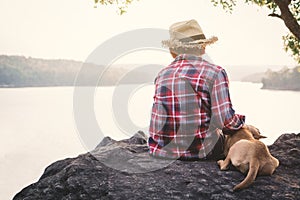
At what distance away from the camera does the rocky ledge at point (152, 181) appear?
394 centimetres

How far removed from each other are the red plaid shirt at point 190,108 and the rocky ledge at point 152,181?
236 millimetres

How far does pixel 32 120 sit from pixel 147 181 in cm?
1040

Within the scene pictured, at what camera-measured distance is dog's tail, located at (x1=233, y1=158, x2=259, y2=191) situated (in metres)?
3.89

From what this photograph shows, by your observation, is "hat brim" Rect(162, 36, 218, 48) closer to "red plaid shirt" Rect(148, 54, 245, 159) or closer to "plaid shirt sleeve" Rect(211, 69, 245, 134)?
"red plaid shirt" Rect(148, 54, 245, 159)

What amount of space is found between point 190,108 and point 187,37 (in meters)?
0.91

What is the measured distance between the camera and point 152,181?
4207mm

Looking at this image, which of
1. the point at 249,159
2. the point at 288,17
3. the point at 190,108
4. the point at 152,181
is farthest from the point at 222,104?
the point at 288,17

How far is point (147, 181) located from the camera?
13.9 ft

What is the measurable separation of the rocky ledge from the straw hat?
1.46m

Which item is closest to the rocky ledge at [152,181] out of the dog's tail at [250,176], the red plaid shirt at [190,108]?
the dog's tail at [250,176]

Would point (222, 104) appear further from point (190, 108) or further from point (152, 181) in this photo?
point (152, 181)

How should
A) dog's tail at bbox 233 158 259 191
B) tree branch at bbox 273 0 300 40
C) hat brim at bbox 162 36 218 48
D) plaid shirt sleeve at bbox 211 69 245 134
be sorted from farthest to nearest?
tree branch at bbox 273 0 300 40
hat brim at bbox 162 36 218 48
plaid shirt sleeve at bbox 211 69 245 134
dog's tail at bbox 233 158 259 191

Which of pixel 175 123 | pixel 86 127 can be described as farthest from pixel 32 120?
pixel 175 123

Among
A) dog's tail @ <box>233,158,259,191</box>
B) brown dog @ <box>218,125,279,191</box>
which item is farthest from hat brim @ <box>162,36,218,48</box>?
dog's tail @ <box>233,158,259,191</box>
